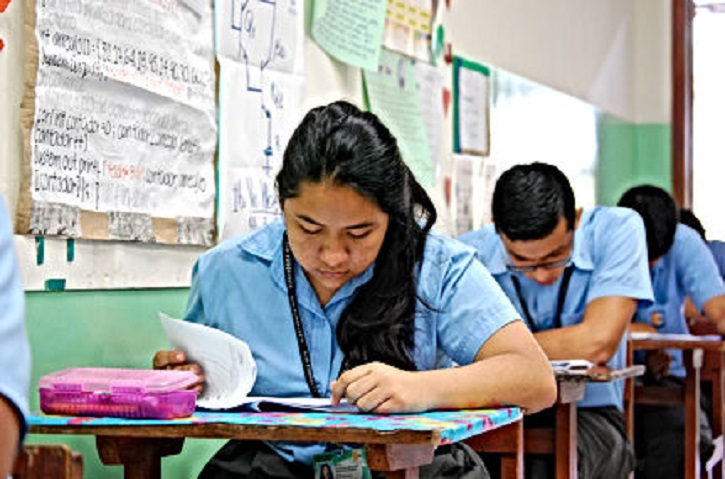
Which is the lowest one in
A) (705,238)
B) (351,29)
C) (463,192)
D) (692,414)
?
(692,414)

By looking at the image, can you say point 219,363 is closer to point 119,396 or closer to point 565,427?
point 119,396

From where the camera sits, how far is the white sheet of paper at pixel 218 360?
2152 millimetres

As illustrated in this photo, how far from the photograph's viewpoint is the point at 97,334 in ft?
8.57

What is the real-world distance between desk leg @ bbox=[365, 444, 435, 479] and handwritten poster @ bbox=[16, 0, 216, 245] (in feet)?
2.99

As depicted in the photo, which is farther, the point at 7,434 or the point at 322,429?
the point at 322,429

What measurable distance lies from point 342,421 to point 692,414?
8.94 ft

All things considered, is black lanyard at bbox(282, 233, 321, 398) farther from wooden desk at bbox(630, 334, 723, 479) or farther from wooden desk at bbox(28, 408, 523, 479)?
wooden desk at bbox(630, 334, 723, 479)

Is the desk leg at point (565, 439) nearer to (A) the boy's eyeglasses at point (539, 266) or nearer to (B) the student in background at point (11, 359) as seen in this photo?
(A) the boy's eyeglasses at point (539, 266)

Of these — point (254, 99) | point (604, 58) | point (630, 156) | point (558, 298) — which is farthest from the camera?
point (630, 156)

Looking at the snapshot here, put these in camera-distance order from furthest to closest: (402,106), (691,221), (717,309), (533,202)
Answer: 1. (691,221)
2. (717,309)
3. (402,106)
4. (533,202)

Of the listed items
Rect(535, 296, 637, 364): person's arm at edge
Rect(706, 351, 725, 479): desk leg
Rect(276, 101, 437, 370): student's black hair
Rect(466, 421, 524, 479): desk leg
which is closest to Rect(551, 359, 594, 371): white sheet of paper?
Rect(535, 296, 637, 364): person's arm at edge

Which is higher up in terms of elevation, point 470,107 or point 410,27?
point 410,27

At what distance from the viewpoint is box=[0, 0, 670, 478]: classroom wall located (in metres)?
2.43

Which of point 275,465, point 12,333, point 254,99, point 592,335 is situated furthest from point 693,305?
point 12,333
